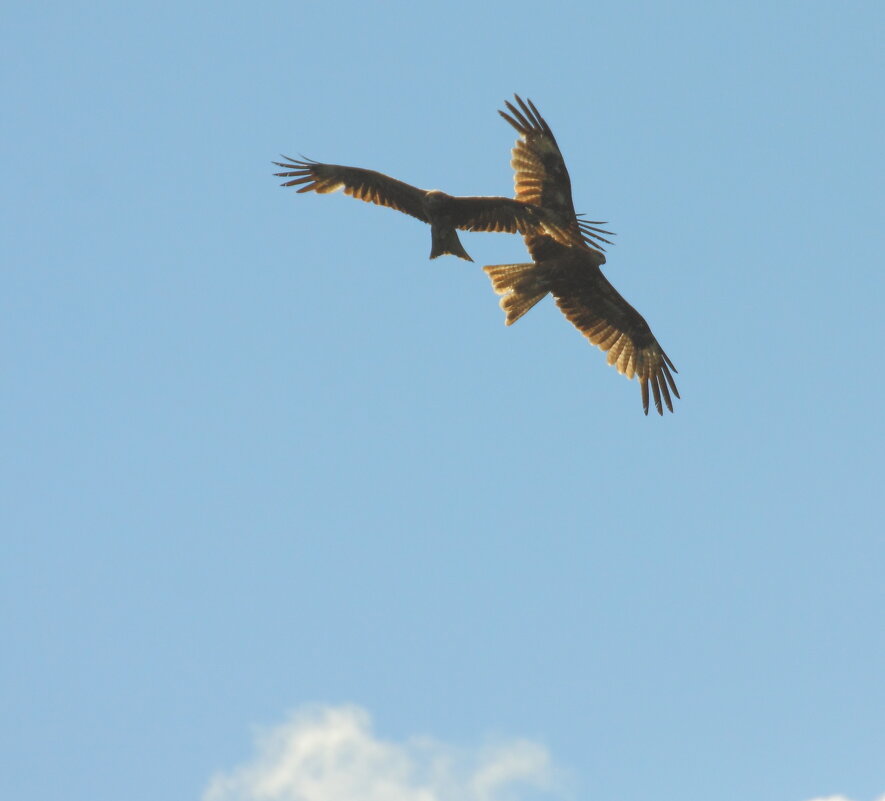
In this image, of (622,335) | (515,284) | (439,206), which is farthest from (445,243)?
(622,335)

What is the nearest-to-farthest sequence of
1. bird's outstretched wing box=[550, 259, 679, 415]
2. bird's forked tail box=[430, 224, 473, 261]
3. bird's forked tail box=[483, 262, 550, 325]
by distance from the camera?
bird's forked tail box=[430, 224, 473, 261]
bird's forked tail box=[483, 262, 550, 325]
bird's outstretched wing box=[550, 259, 679, 415]

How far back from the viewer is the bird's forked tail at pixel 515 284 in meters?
14.5

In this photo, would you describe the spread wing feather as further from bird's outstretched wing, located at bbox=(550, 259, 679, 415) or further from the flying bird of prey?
bird's outstretched wing, located at bbox=(550, 259, 679, 415)

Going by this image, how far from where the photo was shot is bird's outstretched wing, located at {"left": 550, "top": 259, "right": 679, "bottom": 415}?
1577cm

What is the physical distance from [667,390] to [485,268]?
3272 millimetres

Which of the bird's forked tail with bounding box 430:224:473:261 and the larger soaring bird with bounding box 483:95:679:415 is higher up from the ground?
the larger soaring bird with bounding box 483:95:679:415

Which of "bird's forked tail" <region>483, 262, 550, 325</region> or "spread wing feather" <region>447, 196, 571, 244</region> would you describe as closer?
"spread wing feather" <region>447, 196, 571, 244</region>

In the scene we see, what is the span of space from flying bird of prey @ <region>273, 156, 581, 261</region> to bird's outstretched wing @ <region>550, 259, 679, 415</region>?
1.81m

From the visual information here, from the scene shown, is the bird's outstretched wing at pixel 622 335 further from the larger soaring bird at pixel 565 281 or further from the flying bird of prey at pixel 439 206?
the flying bird of prey at pixel 439 206

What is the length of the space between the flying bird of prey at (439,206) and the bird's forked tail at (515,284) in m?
0.65

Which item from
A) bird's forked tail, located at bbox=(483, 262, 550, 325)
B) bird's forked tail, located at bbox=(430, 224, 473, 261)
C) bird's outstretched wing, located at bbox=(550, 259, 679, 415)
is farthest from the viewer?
bird's outstretched wing, located at bbox=(550, 259, 679, 415)

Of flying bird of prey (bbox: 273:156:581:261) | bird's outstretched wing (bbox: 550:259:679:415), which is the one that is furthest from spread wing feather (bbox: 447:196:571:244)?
bird's outstretched wing (bbox: 550:259:679:415)

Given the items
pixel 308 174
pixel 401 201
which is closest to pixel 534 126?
pixel 401 201

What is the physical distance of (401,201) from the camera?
1360 centimetres
